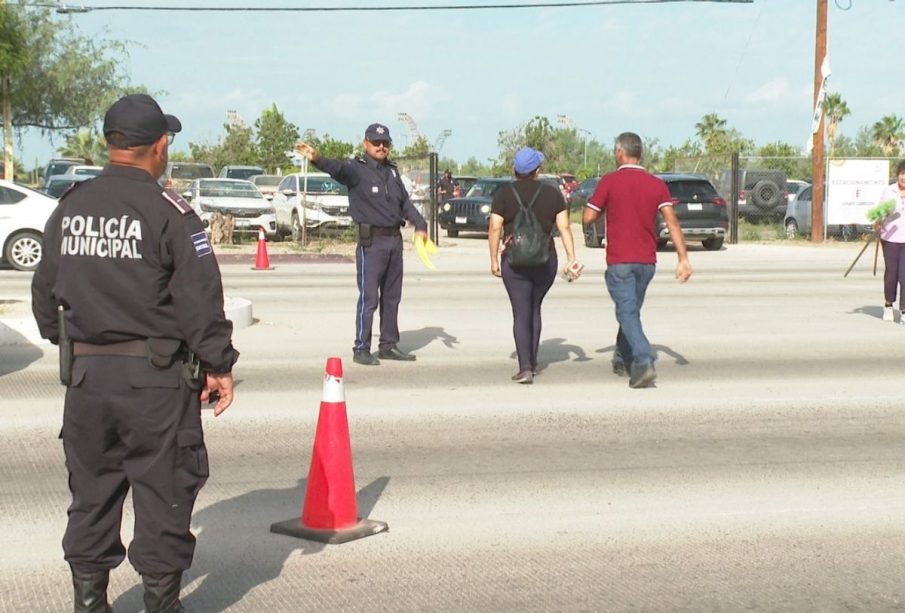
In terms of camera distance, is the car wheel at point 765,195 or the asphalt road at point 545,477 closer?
the asphalt road at point 545,477

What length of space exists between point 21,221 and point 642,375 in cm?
1455

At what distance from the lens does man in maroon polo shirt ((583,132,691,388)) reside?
10047 mm

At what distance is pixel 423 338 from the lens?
13312 mm

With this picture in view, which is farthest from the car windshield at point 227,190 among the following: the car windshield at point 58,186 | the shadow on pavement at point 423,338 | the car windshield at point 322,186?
the shadow on pavement at point 423,338

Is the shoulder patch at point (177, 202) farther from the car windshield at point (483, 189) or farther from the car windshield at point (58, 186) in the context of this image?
the car windshield at point (483, 189)

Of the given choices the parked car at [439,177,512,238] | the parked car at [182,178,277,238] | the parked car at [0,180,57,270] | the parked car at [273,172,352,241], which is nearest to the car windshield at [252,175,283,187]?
the parked car at [439,177,512,238]

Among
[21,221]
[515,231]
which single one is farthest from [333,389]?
[21,221]

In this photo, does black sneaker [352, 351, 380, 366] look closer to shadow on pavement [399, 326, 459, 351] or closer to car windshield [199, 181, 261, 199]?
shadow on pavement [399, 326, 459, 351]

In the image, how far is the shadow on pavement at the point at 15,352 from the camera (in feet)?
36.3

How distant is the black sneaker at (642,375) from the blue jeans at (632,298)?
4 cm

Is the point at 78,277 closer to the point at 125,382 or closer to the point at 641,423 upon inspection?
the point at 125,382

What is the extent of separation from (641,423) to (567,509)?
235cm

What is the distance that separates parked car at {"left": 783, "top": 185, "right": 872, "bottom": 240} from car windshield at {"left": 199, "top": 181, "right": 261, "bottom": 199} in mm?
13467

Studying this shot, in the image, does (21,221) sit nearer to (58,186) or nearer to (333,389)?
(58,186)
